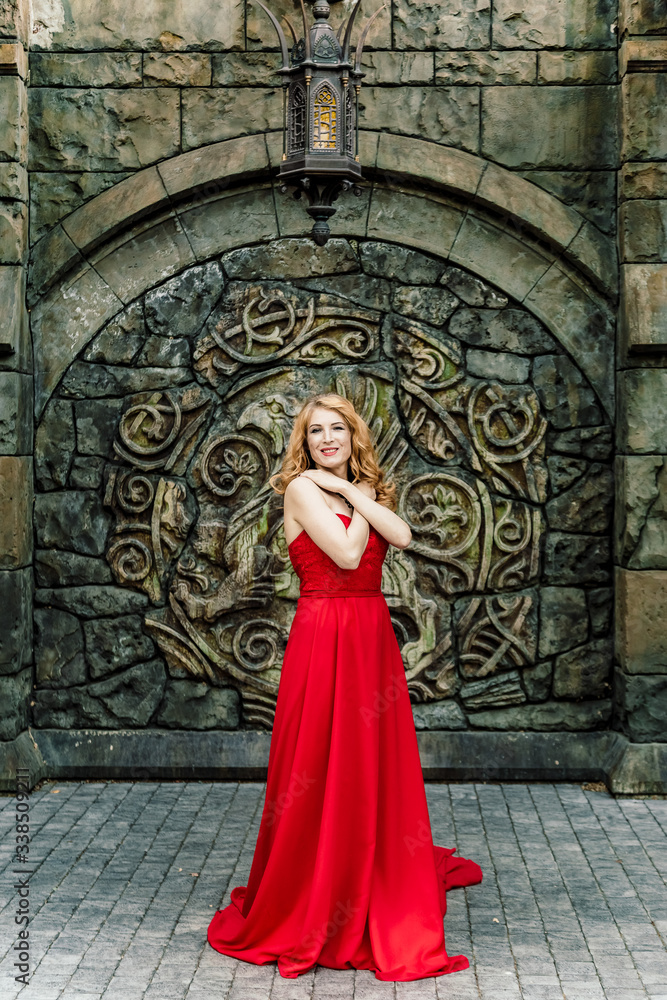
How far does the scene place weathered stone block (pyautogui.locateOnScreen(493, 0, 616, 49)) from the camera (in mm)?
5691

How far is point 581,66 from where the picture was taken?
571 cm

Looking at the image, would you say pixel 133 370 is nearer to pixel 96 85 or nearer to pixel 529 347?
pixel 96 85

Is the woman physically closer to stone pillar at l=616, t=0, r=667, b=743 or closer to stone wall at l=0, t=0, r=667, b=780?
stone wall at l=0, t=0, r=667, b=780

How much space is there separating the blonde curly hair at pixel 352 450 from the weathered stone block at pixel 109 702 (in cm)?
222

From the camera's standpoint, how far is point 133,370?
5.80 meters

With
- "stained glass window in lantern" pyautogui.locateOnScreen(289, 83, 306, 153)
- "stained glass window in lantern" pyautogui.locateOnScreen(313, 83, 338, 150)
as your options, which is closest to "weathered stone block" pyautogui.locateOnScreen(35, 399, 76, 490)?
"stained glass window in lantern" pyautogui.locateOnScreen(289, 83, 306, 153)

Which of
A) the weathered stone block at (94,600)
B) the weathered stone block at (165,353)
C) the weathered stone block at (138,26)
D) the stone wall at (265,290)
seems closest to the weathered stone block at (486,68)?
the stone wall at (265,290)

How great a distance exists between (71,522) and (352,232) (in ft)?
6.99

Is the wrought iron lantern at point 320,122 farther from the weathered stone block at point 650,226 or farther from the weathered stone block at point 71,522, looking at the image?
the weathered stone block at point 71,522

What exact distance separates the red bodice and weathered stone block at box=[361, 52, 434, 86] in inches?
114

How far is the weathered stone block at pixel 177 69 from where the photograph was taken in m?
5.72

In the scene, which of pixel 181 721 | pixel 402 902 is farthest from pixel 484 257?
pixel 402 902

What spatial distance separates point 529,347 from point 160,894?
10.7ft

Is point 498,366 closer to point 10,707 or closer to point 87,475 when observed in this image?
point 87,475
